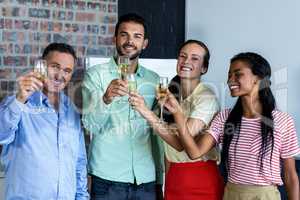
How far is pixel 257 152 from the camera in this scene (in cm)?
212

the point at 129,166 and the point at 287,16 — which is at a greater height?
the point at 287,16

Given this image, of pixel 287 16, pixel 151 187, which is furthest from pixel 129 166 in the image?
pixel 287 16

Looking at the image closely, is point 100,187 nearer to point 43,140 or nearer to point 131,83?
point 43,140

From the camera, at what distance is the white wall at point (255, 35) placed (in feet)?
11.5

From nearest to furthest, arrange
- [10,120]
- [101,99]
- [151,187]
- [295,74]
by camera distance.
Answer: [10,120], [101,99], [151,187], [295,74]

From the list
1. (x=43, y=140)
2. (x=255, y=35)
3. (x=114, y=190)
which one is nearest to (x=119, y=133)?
(x=114, y=190)

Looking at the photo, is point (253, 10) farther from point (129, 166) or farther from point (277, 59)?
point (129, 166)

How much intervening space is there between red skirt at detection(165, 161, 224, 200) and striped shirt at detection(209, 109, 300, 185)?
13 centimetres

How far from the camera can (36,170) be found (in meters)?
1.98

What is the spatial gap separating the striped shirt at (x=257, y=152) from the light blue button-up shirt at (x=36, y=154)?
782mm

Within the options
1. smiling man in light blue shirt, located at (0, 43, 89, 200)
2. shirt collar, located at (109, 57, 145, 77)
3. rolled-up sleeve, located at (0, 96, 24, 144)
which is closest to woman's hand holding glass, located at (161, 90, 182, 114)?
shirt collar, located at (109, 57, 145, 77)

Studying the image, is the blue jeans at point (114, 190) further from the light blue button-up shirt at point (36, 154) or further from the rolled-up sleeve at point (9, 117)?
the rolled-up sleeve at point (9, 117)

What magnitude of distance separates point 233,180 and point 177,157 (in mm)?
308

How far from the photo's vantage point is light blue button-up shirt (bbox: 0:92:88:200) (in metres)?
1.97
